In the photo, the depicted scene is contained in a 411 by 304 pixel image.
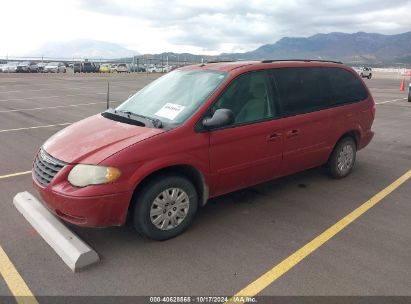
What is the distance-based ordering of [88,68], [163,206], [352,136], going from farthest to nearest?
[88,68] < [352,136] < [163,206]

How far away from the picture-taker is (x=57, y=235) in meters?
3.55

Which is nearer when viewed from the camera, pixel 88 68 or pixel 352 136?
pixel 352 136

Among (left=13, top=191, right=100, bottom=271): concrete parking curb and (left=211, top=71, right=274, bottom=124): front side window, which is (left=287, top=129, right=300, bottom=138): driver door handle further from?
(left=13, top=191, right=100, bottom=271): concrete parking curb

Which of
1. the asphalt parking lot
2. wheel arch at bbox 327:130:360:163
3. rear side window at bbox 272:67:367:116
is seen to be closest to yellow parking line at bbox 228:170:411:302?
the asphalt parking lot

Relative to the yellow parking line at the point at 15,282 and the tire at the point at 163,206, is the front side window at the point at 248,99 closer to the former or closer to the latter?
the tire at the point at 163,206

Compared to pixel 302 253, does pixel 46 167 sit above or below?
above

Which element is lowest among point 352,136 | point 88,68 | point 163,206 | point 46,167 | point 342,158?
point 163,206

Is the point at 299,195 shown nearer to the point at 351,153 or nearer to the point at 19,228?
the point at 351,153

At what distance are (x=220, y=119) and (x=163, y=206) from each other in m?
1.03

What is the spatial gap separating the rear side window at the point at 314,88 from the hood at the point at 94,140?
1821mm

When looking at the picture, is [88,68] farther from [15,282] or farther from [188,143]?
[15,282]

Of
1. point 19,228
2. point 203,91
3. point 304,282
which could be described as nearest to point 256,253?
point 304,282

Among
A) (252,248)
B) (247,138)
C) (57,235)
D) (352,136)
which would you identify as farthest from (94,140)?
(352,136)

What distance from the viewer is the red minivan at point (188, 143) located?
3.38 m
